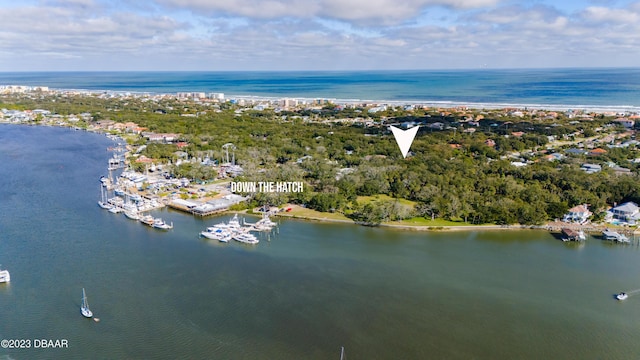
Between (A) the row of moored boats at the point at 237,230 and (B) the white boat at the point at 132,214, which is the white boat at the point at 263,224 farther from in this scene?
(B) the white boat at the point at 132,214

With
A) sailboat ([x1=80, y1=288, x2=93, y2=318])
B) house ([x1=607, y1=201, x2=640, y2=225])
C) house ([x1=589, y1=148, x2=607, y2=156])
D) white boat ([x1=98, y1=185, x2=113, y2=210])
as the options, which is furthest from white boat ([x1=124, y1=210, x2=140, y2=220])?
house ([x1=589, y1=148, x2=607, y2=156])

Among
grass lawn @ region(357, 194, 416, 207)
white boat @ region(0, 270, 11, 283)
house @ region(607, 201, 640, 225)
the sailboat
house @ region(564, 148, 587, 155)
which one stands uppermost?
house @ region(564, 148, 587, 155)

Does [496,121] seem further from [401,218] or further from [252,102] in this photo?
[252,102]

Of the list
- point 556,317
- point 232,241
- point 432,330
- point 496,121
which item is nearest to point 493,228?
point 556,317

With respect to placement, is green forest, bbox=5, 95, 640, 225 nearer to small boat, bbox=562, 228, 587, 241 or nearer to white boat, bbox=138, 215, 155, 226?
small boat, bbox=562, 228, 587, 241

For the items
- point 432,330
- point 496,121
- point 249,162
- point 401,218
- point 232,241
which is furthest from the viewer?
point 496,121
